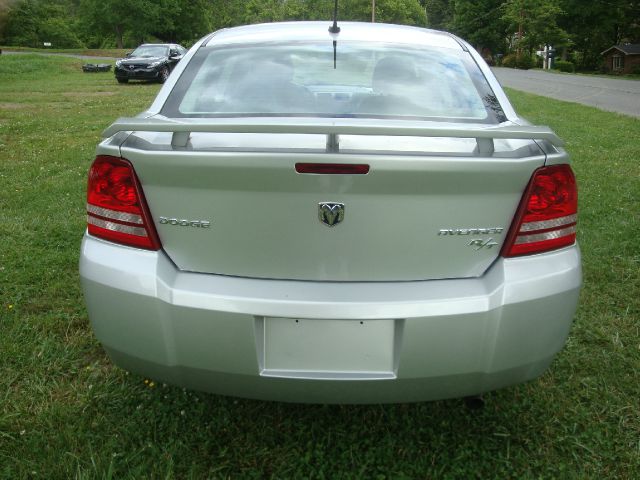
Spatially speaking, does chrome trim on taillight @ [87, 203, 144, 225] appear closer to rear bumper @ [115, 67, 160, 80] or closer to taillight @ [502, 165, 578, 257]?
taillight @ [502, 165, 578, 257]

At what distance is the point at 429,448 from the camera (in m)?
2.21

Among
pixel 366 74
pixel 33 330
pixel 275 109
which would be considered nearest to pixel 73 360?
pixel 33 330

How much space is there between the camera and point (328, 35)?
284cm

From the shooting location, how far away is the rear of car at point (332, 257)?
1.71m

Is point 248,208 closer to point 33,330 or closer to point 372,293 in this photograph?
point 372,293

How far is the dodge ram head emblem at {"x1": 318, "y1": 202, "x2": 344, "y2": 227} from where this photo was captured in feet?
5.61

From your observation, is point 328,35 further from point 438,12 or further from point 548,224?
point 438,12

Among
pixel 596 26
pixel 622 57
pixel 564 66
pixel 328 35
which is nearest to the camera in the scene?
pixel 328 35

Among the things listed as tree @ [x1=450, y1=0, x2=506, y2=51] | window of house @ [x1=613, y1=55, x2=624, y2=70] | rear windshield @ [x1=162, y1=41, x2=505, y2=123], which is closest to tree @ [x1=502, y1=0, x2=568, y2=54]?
window of house @ [x1=613, y1=55, x2=624, y2=70]

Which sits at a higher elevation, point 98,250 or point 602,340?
point 98,250

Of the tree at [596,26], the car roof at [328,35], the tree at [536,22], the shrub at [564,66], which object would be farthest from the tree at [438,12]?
the car roof at [328,35]

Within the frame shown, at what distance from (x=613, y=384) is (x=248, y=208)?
1870 millimetres

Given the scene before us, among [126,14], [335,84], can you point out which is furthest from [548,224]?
[126,14]

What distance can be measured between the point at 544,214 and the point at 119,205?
1.36 metres
